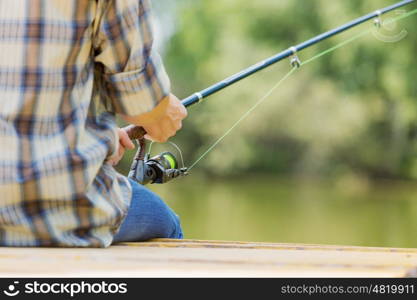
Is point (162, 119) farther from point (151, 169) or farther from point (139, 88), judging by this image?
point (151, 169)

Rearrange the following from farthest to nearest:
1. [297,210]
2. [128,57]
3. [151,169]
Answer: [297,210]
[151,169]
[128,57]

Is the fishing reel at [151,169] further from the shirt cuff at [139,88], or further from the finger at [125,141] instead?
the shirt cuff at [139,88]

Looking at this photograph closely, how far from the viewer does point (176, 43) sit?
65.6 ft

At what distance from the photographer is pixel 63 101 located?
3.92 ft

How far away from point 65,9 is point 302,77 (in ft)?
39.0

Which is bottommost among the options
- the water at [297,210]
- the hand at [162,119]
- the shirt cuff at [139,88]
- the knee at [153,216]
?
the water at [297,210]

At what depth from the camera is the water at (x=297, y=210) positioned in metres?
8.59

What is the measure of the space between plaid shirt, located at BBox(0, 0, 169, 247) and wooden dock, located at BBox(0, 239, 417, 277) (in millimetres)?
59

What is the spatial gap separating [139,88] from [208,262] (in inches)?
12.0

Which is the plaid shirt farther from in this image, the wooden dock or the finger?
the finger

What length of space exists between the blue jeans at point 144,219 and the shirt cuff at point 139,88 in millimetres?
197

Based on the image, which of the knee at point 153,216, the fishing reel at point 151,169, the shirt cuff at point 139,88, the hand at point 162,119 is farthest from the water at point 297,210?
the shirt cuff at point 139,88

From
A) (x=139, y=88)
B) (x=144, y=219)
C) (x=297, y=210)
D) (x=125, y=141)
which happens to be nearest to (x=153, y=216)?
(x=144, y=219)

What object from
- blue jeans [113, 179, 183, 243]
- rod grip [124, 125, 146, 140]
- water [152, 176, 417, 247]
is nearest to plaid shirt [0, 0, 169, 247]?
blue jeans [113, 179, 183, 243]
